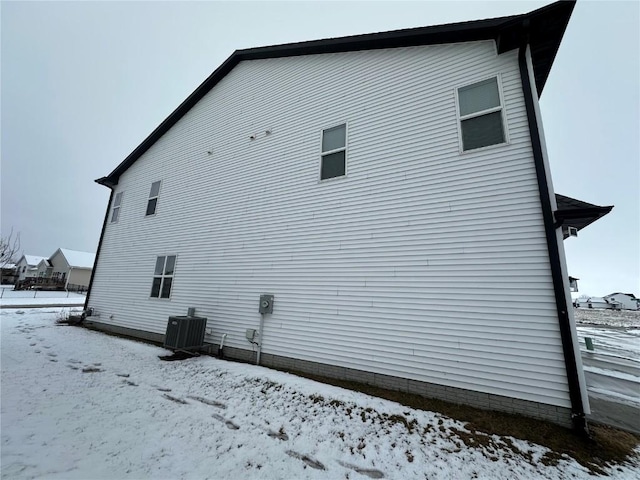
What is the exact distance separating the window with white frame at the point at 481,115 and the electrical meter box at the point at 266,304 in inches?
223

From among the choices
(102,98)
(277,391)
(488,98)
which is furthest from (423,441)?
(102,98)

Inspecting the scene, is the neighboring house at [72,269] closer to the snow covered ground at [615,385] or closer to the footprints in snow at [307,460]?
the footprints in snow at [307,460]

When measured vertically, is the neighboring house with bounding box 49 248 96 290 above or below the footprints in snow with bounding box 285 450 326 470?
above

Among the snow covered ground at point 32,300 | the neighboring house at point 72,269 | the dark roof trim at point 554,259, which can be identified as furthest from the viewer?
the neighboring house at point 72,269

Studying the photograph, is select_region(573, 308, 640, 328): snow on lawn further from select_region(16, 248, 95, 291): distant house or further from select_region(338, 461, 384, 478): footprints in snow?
select_region(16, 248, 95, 291): distant house

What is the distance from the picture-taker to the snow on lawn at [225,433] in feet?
9.39

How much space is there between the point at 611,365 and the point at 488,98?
10174mm

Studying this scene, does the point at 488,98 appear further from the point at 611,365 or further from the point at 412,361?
the point at 611,365

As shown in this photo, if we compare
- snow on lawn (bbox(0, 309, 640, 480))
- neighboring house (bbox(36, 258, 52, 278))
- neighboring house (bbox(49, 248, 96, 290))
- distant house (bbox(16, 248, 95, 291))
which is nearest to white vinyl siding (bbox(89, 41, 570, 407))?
snow on lawn (bbox(0, 309, 640, 480))

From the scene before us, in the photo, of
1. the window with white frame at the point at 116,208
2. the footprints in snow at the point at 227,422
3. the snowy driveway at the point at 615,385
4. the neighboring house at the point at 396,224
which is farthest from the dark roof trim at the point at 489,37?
the window with white frame at the point at 116,208

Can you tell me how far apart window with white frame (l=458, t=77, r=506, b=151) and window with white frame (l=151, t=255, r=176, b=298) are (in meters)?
9.85

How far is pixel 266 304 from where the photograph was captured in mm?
6707

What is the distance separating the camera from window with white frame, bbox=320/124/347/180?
6734mm

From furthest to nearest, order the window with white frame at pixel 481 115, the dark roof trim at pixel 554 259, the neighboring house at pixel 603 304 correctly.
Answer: the neighboring house at pixel 603 304, the window with white frame at pixel 481 115, the dark roof trim at pixel 554 259
